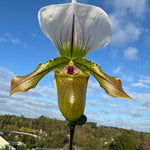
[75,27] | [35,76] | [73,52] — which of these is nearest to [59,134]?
[35,76]

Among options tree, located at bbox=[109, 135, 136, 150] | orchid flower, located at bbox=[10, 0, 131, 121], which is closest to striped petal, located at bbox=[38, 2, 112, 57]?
orchid flower, located at bbox=[10, 0, 131, 121]

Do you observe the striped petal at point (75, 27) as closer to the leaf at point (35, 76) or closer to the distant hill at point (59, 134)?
the leaf at point (35, 76)

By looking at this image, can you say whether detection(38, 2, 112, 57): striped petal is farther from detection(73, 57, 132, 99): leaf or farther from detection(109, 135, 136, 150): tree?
detection(109, 135, 136, 150): tree

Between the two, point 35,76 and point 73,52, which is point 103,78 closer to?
point 73,52

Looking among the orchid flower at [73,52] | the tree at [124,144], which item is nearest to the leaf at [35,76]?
the orchid flower at [73,52]

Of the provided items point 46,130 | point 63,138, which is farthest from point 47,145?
point 46,130

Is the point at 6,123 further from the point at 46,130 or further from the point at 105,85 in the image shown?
the point at 105,85
